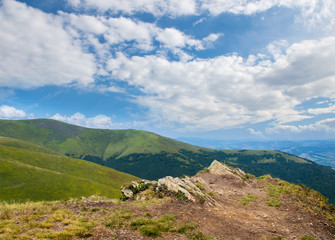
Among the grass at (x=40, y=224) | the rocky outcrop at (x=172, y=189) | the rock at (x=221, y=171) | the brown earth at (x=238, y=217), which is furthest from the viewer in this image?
the rock at (x=221, y=171)

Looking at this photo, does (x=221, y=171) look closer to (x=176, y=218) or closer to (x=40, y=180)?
(x=176, y=218)

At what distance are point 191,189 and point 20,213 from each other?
18.9 m

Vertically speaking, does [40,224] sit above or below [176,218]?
above

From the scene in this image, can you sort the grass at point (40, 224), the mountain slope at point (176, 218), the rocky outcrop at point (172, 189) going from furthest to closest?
the rocky outcrop at point (172, 189) < the mountain slope at point (176, 218) < the grass at point (40, 224)

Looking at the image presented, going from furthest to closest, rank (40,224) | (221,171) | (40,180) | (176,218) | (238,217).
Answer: (40,180)
(221,171)
(238,217)
(176,218)
(40,224)

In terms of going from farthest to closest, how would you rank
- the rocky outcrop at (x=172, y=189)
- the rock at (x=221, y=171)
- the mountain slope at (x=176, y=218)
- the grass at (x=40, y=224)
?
the rock at (x=221, y=171) → the rocky outcrop at (x=172, y=189) → the mountain slope at (x=176, y=218) → the grass at (x=40, y=224)

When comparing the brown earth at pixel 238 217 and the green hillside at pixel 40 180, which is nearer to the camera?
the brown earth at pixel 238 217

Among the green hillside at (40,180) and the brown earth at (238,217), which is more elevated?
the brown earth at (238,217)

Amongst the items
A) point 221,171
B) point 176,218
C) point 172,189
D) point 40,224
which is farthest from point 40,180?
point 176,218

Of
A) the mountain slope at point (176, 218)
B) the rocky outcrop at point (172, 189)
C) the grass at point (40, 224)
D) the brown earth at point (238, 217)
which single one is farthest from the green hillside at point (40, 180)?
the brown earth at point (238, 217)

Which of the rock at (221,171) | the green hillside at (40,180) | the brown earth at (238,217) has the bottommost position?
the green hillside at (40,180)

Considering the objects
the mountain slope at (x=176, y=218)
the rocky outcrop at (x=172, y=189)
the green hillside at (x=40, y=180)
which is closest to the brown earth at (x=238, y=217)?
the mountain slope at (x=176, y=218)

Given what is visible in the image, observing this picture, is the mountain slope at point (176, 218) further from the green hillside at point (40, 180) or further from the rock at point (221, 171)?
the green hillside at point (40, 180)

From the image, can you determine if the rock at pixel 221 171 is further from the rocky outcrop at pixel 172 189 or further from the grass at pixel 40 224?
the grass at pixel 40 224
